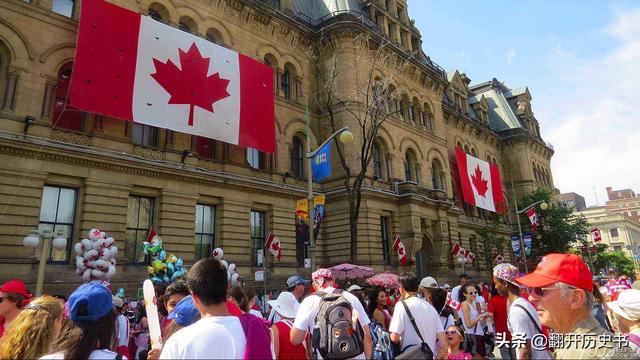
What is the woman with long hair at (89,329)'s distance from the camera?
2857 millimetres

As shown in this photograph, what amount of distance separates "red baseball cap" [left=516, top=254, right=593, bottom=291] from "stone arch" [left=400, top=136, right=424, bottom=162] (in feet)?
95.5

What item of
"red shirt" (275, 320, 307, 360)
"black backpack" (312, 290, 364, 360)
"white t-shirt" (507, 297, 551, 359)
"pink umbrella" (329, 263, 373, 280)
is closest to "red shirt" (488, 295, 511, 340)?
"white t-shirt" (507, 297, 551, 359)

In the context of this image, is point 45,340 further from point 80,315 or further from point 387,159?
point 387,159

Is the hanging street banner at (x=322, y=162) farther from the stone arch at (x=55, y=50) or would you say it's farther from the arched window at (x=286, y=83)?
the stone arch at (x=55, y=50)

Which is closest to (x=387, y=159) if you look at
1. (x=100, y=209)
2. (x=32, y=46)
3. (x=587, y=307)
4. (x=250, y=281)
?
(x=250, y=281)

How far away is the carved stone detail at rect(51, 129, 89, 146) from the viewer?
53.6 feet

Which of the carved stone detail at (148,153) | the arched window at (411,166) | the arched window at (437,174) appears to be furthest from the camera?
the arched window at (437,174)

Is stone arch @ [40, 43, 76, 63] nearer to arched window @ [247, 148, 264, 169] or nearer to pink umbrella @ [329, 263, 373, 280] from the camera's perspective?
arched window @ [247, 148, 264, 169]

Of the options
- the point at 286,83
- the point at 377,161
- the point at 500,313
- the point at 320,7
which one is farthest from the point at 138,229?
the point at 320,7

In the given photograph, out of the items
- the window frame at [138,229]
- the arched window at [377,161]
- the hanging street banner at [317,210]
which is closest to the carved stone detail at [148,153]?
the window frame at [138,229]

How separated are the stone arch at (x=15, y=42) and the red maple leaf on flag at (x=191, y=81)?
15.2 feet

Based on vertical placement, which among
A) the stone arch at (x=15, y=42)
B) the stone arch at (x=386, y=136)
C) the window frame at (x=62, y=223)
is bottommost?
the window frame at (x=62, y=223)

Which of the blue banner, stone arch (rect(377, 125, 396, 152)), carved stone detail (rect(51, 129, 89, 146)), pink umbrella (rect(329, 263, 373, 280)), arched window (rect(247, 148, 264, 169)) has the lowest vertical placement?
pink umbrella (rect(329, 263, 373, 280))

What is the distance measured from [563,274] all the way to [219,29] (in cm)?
2383
